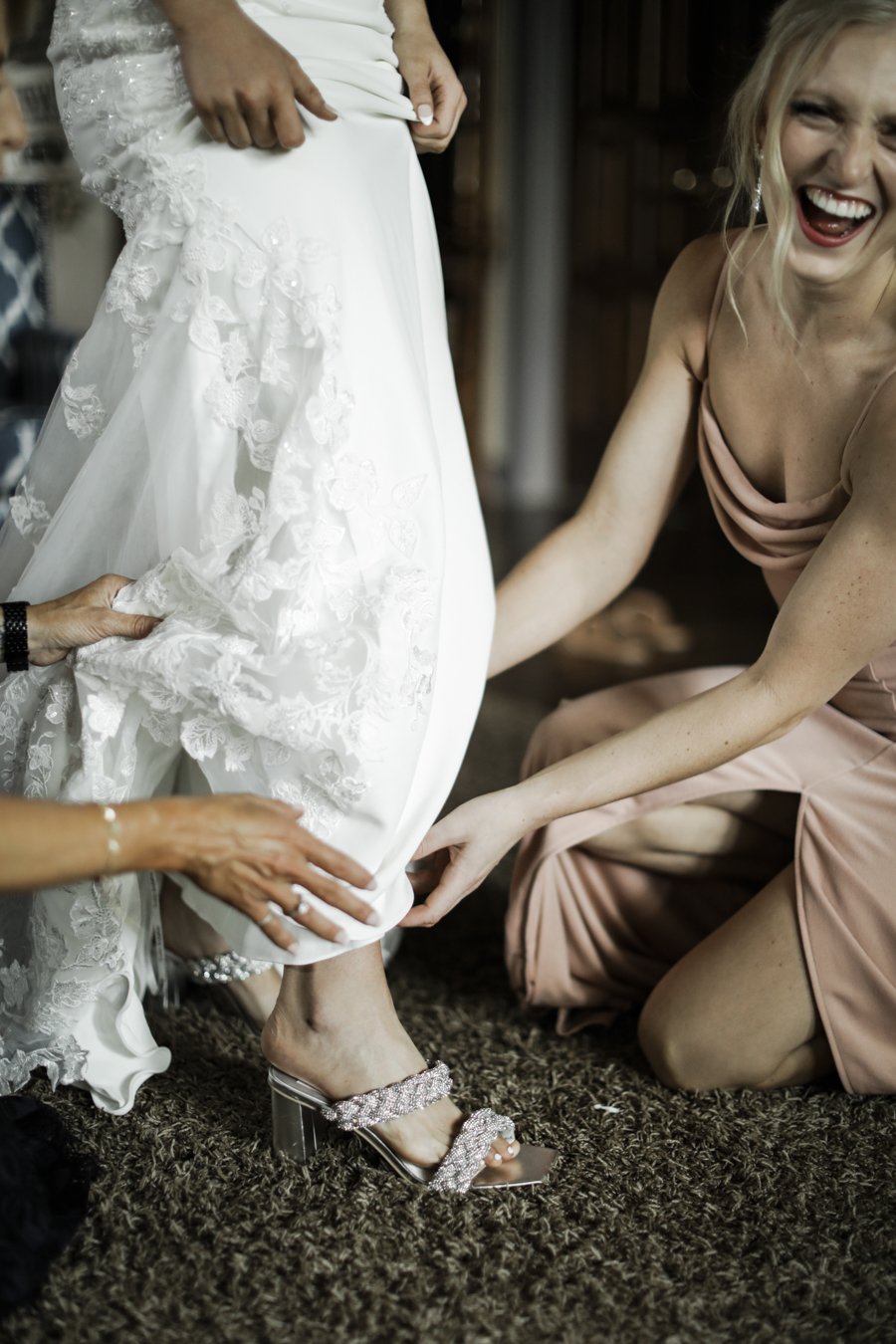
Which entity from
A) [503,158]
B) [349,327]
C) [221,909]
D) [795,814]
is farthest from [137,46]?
[503,158]

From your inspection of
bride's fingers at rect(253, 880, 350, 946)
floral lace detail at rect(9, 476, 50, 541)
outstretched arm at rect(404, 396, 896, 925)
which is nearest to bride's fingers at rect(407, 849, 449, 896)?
outstretched arm at rect(404, 396, 896, 925)

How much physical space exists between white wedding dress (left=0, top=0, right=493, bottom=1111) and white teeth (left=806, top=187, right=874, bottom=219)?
0.40 metres

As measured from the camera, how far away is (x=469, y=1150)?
1166 millimetres

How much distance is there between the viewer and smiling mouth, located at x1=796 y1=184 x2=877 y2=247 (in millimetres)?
1272

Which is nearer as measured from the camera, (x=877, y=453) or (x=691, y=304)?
(x=877, y=453)

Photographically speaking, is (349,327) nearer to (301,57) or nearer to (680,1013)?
(301,57)

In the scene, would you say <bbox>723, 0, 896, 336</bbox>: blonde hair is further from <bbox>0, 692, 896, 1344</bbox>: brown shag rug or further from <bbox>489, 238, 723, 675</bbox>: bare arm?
<bbox>0, 692, 896, 1344</bbox>: brown shag rug

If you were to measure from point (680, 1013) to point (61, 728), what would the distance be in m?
0.68

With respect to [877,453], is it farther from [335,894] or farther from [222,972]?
[222,972]

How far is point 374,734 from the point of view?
3.39ft

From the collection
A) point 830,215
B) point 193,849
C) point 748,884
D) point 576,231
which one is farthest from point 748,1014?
point 576,231

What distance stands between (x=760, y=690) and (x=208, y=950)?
25.2 inches

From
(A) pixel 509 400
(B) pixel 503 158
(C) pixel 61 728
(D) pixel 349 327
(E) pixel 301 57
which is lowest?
(A) pixel 509 400

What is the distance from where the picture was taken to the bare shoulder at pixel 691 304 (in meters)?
1.50
